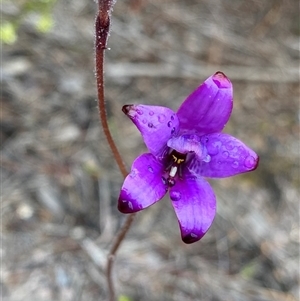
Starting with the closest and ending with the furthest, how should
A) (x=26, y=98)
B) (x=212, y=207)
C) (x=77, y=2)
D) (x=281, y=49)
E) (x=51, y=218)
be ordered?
(x=212, y=207) < (x=51, y=218) < (x=26, y=98) < (x=77, y=2) < (x=281, y=49)

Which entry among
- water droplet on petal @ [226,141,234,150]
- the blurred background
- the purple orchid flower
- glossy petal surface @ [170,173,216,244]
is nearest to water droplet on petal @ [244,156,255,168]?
the purple orchid flower

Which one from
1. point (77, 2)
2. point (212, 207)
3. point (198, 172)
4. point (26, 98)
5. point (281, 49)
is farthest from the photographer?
point (281, 49)

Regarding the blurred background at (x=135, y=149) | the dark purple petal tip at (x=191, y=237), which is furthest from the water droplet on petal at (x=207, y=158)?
the blurred background at (x=135, y=149)

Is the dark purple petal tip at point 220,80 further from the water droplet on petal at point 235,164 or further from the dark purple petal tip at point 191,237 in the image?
the dark purple petal tip at point 191,237

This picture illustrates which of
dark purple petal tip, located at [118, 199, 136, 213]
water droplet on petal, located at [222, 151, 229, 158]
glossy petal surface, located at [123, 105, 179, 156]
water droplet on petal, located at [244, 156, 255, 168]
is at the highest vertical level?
glossy petal surface, located at [123, 105, 179, 156]

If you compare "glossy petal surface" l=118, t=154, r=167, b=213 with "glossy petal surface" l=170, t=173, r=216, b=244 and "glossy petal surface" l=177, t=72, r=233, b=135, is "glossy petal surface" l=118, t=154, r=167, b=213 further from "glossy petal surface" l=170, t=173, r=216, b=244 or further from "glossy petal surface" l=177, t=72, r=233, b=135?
"glossy petal surface" l=177, t=72, r=233, b=135

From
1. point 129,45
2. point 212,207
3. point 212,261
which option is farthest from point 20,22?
point 212,207

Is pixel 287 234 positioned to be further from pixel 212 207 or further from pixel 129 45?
pixel 212 207
